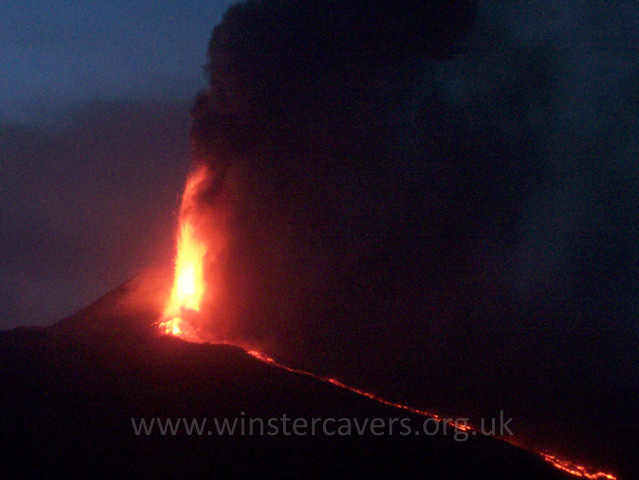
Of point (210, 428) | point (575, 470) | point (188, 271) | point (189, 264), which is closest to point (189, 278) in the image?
point (188, 271)

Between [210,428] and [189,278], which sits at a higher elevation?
[189,278]

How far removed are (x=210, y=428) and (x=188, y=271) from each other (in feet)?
60.0

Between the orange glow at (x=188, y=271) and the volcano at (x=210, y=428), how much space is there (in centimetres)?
539

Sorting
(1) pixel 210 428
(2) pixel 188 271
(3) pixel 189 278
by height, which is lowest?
(1) pixel 210 428

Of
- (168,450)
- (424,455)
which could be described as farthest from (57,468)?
(424,455)

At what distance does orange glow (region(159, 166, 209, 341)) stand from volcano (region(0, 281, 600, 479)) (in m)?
5.39

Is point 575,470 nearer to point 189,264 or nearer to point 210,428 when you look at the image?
point 210,428

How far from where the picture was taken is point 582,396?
29344mm

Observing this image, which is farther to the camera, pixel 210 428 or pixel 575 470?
pixel 210 428

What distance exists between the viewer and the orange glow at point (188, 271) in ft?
96.2

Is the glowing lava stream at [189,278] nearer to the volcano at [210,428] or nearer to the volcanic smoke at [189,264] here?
the volcanic smoke at [189,264]

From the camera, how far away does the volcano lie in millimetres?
15883

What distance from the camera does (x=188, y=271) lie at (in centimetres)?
3509

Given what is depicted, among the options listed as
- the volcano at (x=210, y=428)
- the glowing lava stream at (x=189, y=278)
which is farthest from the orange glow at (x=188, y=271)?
the volcano at (x=210, y=428)
